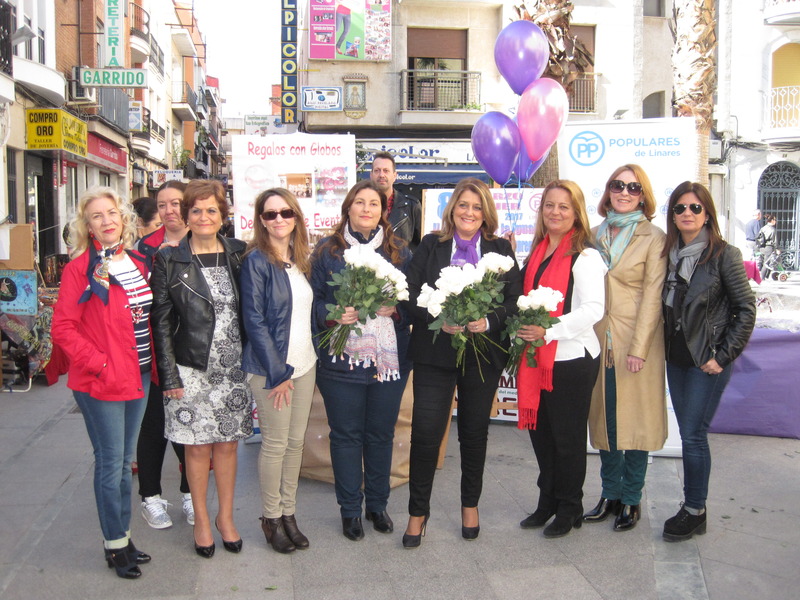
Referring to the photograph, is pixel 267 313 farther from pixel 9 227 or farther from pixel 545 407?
pixel 9 227

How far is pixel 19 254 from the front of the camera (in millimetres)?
7398

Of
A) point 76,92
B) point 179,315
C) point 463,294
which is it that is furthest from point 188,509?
Answer: point 76,92

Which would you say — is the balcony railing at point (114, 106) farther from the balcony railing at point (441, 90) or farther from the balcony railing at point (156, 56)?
the balcony railing at point (441, 90)

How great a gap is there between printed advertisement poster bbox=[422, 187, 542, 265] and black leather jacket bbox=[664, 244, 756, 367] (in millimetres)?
2463

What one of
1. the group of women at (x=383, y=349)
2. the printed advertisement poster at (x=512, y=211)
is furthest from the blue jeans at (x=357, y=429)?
the printed advertisement poster at (x=512, y=211)

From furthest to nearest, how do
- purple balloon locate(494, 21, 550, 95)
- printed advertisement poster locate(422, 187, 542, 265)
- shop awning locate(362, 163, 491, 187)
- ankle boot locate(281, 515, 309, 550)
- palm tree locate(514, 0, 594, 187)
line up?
shop awning locate(362, 163, 491, 187), palm tree locate(514, 0, 594, 187), purple balloon locate(494, 21, 550, 95), printed advertisement poster locate(422, 187, 542, 265), ankle boot locate(281, 515, 309, 550)

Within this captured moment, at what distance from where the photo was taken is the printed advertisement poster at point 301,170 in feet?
18.9

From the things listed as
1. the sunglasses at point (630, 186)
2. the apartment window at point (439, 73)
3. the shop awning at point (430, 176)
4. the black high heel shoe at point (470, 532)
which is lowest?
the black high heel shoe at point (470, 532)

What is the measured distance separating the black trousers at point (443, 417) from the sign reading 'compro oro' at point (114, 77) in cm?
1375

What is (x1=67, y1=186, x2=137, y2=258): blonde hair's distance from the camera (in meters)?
3.40

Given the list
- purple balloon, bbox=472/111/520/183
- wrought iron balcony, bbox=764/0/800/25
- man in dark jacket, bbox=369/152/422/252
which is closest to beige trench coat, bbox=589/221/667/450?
man in dark jacket, bbox=369/152/422/252

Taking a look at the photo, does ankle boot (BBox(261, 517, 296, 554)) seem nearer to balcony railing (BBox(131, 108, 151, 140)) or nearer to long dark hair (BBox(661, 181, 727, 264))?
long dark hair (BBox(661, 181, 727, 264))

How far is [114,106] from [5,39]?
10079 mm

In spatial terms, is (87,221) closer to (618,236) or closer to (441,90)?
(618,236)
